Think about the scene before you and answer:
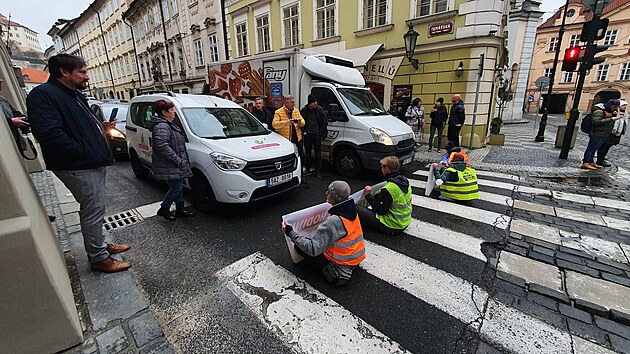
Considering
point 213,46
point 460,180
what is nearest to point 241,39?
point 213,46

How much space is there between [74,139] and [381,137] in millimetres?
5371

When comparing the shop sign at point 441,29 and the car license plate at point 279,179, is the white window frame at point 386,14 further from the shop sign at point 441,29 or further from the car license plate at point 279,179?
the car license plate at point 279,179

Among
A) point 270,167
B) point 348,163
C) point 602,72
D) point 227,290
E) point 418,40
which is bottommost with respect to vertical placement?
point 227,290

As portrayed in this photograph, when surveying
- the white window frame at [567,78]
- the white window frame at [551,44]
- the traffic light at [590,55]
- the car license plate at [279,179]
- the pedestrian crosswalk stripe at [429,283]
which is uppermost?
the white window frame at [551,44]

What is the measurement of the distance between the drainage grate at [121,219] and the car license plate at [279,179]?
227cm

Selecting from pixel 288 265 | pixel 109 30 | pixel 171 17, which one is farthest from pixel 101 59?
pixel 288 265

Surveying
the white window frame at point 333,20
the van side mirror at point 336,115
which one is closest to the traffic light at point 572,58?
the van side mirror at point 336,115

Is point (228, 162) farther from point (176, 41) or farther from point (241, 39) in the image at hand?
point (176, 41)

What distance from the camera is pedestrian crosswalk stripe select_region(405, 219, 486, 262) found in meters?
3.72

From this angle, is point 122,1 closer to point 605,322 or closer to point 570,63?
point 570,63

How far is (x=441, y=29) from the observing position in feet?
34.1

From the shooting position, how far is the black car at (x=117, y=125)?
8.59m

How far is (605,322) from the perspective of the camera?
254 centimetres

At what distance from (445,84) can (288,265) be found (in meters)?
10.3
